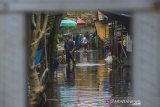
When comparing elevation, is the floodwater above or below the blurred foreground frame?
below

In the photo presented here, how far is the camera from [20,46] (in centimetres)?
205

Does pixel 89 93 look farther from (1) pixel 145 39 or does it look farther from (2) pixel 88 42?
(2) pixel 88 42

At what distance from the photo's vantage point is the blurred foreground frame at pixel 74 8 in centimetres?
199

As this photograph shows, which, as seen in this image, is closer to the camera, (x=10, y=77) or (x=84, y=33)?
(x=10, y=77)

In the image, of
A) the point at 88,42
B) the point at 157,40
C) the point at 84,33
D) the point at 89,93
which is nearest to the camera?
the point at 157,40

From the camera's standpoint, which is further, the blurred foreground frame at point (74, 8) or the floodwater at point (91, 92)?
the floodwater at point (91, 92)

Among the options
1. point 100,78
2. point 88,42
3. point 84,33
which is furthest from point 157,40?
point 84,33

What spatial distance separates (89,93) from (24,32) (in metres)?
11.5

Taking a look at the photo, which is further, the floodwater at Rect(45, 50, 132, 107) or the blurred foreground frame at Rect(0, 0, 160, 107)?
the floodwater at Rect(45, 50, 132, 107)

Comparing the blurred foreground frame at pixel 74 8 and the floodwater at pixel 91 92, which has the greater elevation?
the blurred foreground frame at pixel 74 8

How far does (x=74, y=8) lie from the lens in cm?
202

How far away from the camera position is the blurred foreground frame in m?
1.99

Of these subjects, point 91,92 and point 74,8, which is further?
point 91,92

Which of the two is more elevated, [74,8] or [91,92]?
[74,8]
